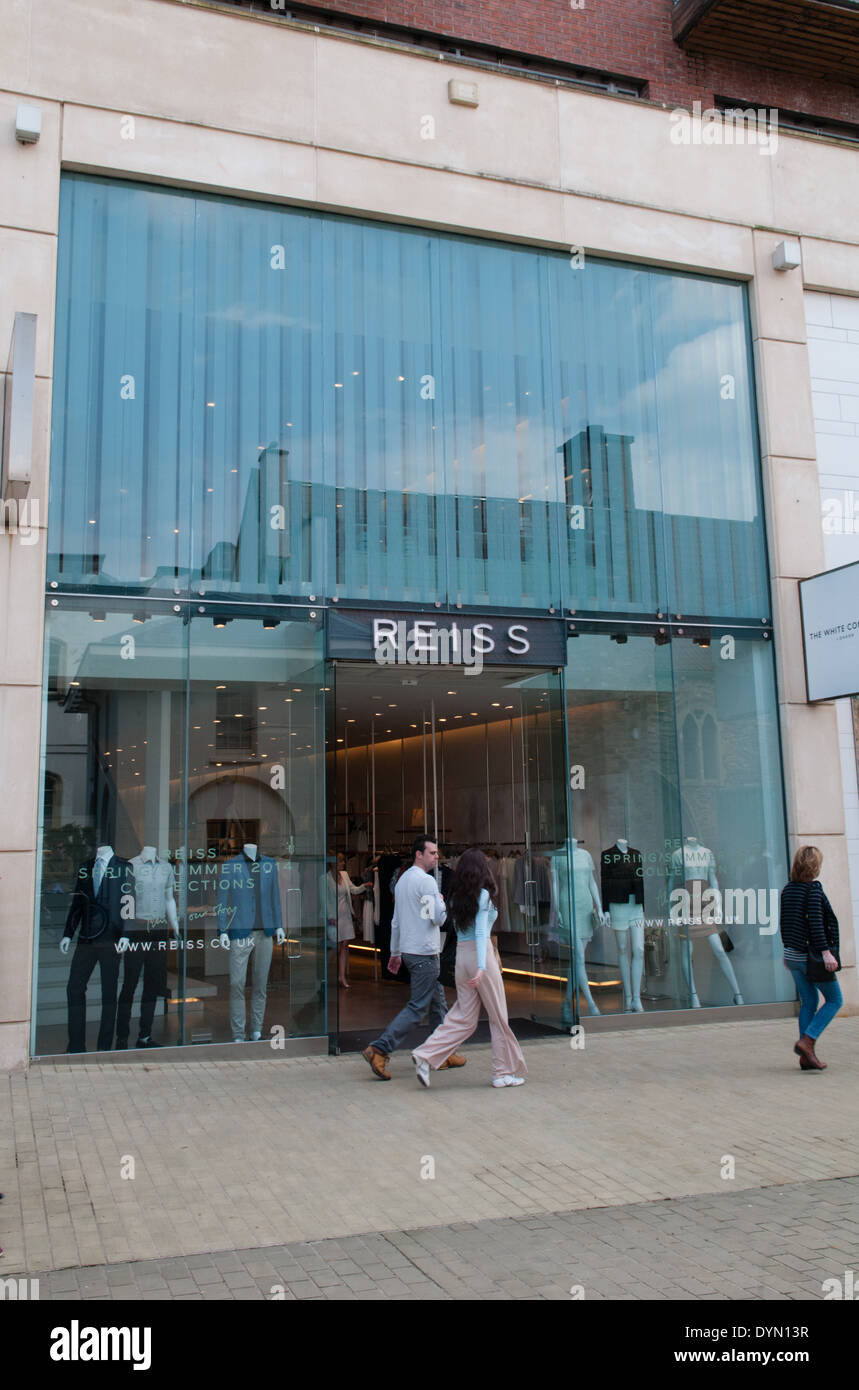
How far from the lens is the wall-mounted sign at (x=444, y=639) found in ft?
35.7

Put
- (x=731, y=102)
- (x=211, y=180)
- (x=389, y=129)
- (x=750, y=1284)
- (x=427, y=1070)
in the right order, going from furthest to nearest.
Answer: (x=731, y=102)
(x=389, y=129)
(x=211, y=180)
(x=427, y=1070)
(x=750, y=1284)

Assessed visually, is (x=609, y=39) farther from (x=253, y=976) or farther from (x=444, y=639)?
(x=253, y=976)

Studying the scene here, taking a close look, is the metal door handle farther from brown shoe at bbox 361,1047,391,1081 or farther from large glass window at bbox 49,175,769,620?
large glass window at bbox 49,175,769,620

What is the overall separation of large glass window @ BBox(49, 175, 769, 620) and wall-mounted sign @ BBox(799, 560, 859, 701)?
2.33ft

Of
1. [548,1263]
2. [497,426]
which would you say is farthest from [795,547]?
[548,1263]

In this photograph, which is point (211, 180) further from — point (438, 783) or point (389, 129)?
point (438, 783)

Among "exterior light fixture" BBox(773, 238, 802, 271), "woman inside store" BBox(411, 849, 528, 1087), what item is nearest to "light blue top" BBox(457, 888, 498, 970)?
"woman inside store" BBox(411, 849, 528, 1087)

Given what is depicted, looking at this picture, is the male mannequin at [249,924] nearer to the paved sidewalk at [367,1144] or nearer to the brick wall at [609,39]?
the paved sidewalk at [367,1144]

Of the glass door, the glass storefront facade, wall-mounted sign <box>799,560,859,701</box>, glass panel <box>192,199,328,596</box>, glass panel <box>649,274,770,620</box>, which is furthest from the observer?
glass panel <box>649,274,770,620</box>

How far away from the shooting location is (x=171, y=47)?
11094 millimetres

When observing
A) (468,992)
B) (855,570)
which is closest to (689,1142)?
(468,992)

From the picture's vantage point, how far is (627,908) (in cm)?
1175

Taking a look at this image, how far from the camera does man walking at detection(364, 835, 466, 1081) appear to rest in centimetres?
902
